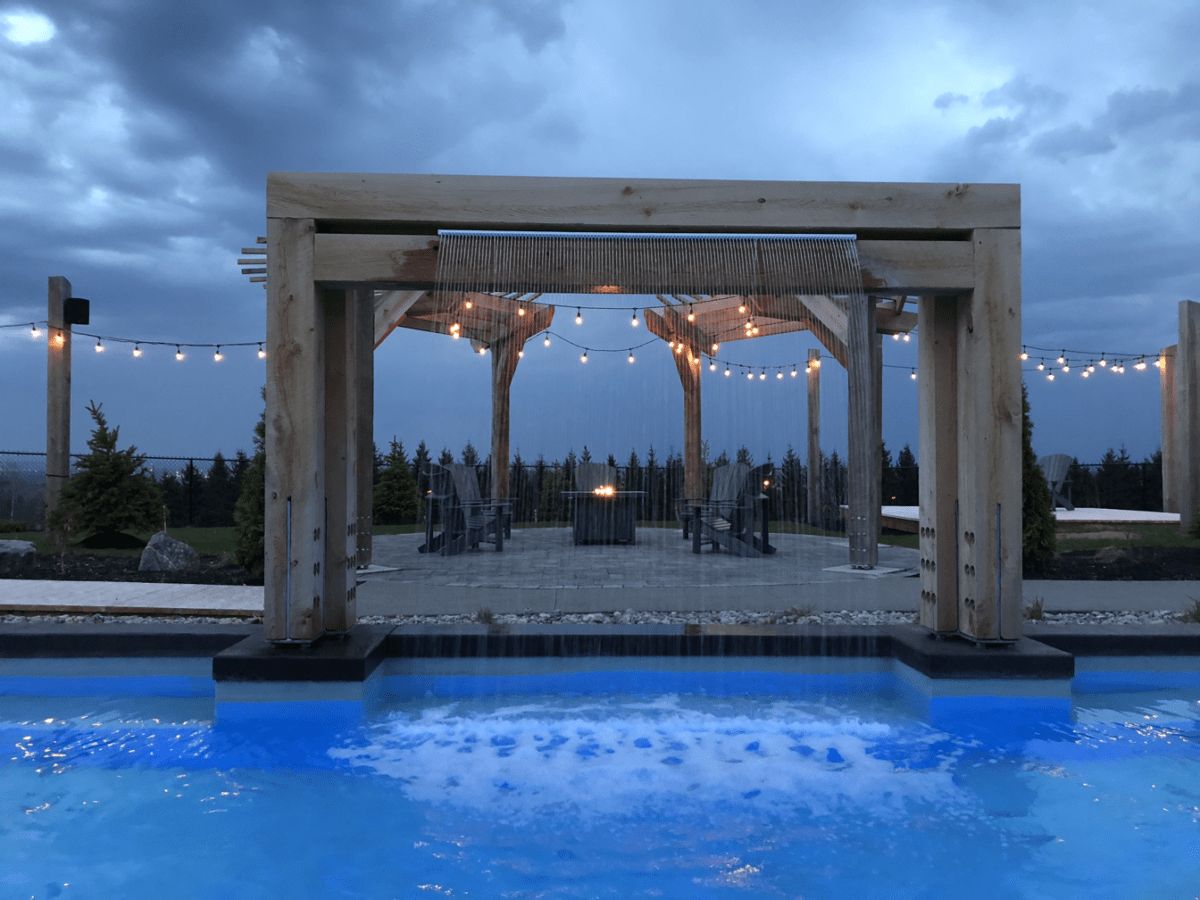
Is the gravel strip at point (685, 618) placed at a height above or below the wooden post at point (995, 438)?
below

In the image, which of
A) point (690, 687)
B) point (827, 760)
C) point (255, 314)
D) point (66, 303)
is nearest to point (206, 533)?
point (66, 303)

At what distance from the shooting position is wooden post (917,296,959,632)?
133 inches

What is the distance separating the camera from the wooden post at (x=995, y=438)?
123 inches

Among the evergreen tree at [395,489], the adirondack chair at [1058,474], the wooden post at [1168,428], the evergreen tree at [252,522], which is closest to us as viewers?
the evergreen tree at [252,522]

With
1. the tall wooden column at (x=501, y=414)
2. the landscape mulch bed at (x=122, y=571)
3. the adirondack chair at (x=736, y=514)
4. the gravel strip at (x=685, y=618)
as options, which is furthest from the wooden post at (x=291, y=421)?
the tall wooden column at (x=501, y=414)

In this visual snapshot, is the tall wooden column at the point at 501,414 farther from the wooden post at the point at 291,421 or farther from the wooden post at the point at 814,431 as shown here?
the wooden post at the point at 291,421

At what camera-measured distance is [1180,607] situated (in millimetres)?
4586

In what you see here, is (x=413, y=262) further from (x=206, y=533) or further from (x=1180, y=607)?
(x=206, y=533)

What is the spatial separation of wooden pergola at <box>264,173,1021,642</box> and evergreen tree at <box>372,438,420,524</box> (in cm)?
918

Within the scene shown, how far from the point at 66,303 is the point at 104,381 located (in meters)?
5.91

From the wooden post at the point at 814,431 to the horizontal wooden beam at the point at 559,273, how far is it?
26.9 ft

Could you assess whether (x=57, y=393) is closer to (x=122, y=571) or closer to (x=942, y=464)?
(x=122, y=571)

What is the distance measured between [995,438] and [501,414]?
26.0ft

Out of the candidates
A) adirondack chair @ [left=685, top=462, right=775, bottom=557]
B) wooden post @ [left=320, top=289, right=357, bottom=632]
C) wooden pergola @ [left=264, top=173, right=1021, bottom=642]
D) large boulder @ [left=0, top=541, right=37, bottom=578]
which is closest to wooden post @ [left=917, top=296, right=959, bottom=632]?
wooden pergola @ [left=264, top=173, right=1021, bottom=642]
